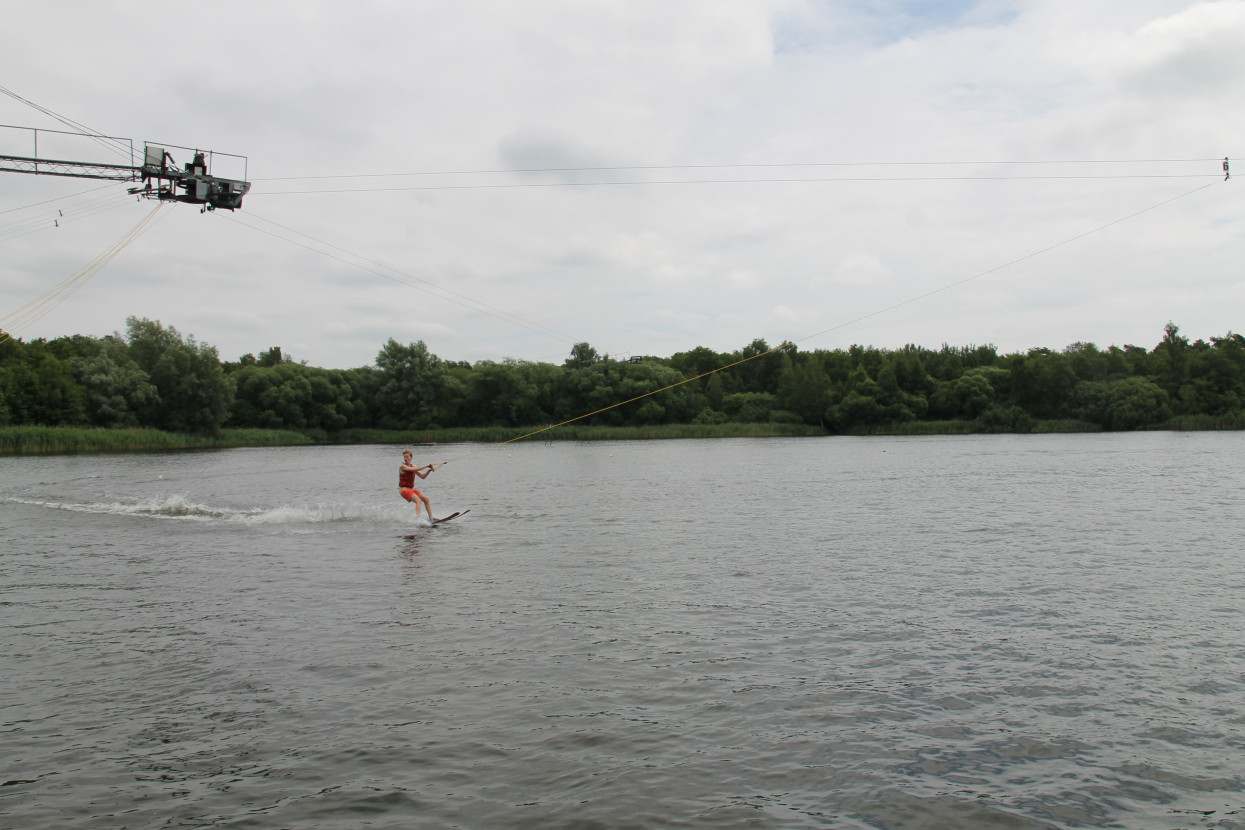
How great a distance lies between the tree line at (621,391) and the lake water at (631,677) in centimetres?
6960

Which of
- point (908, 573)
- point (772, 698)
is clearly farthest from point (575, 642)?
point (908, 573)

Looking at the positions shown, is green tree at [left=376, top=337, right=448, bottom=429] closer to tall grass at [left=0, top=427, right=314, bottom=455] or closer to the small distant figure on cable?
tall grass at [left=0, top=427, right=314, bottom=455]

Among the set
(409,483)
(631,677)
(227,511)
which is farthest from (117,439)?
(631,677)

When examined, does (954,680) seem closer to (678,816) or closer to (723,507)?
(678,816)

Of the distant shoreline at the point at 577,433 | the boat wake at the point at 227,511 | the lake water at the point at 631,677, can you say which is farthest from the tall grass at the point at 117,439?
the lake water at the point at 631,677

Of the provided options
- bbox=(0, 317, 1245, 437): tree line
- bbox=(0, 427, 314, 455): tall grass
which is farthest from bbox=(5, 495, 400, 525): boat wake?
bbox=(0, 317, 1245, 437): tree line

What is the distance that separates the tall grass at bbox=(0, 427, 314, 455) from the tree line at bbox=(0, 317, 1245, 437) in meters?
3.22

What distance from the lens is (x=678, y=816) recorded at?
636 centimetres

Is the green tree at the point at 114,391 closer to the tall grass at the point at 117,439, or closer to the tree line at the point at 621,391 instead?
the tree line at the point at 621,391

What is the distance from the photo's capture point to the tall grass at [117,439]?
58.8 meters

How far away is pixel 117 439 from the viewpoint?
66.2 m

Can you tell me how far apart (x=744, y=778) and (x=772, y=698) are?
1.90 meters

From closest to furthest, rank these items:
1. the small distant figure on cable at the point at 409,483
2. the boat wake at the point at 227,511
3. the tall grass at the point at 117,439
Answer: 1. the small distant figure on cable at the point at 409,483
2. the boat wake at the point at 227,511
3. the tall grass at the point at 117,439

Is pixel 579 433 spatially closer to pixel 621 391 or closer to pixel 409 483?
pixel 621 391
